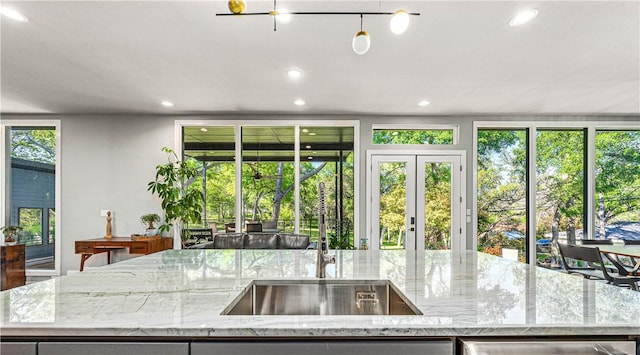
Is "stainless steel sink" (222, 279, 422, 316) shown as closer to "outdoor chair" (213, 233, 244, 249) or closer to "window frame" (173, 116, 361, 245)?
"outdoor chair" (213, 233, 244, 249)

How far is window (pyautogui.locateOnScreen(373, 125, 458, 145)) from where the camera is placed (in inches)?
218

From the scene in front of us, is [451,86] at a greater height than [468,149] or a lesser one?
greater

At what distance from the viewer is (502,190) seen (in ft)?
18.1

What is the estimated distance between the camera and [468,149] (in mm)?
5430

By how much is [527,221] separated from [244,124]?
4865mm

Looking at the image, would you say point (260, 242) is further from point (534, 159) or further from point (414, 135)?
point (534, 159)

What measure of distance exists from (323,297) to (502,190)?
507 centimetres

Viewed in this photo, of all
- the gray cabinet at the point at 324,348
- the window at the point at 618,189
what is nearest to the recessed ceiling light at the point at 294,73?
the gray cabinet at the point at 324,348

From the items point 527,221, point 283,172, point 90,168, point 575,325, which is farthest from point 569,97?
point 90,168

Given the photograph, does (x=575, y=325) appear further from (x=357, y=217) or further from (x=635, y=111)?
(x=635, y=111)

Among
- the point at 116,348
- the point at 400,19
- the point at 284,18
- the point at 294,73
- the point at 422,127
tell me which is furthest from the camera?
the point at 422,127

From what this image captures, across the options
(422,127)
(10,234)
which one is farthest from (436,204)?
(10,234)

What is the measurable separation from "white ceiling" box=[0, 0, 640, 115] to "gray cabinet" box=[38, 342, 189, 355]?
7.09ft

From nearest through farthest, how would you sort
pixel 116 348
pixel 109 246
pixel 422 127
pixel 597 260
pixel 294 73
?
pixel 116 348 < pixel 597 260 < pixel 294 73 < pixel 109 246 < pixel 422 127
